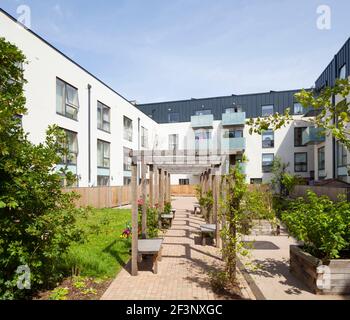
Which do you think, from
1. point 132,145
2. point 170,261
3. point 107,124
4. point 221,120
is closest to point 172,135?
point 221,120

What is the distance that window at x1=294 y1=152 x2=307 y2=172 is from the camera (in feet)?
99.3

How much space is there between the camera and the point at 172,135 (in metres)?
36.9

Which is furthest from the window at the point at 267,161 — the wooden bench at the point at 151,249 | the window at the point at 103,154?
the wooden bench at the point at 151,249

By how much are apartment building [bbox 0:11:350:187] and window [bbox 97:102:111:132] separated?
8 cm

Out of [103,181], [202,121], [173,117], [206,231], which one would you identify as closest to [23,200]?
[206,231]

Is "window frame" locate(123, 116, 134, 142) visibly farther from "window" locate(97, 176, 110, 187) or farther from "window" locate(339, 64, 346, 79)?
"window" locate(339, 64, 346, 79)

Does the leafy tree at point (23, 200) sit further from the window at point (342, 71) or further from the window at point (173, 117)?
the window at point (173, 117)

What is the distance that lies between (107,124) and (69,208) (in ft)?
59.0

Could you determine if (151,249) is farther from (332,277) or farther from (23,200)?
(332,277)

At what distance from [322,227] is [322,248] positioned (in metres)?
0.39

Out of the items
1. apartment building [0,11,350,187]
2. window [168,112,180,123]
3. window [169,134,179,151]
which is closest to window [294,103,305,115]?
apartment building [0,11,350,187]

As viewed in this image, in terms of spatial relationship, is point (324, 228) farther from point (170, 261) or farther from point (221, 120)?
point (221, 120)

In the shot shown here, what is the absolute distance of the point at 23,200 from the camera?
4.07m

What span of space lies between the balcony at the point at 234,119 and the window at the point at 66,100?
66.6 ft
